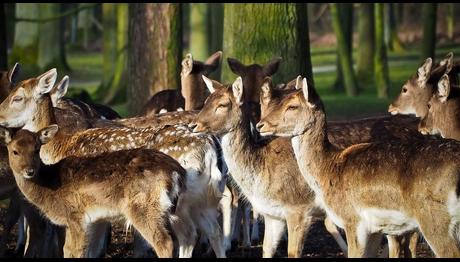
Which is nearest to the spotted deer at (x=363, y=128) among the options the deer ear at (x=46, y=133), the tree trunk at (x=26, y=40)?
the deer ear at (x=46, y=133)

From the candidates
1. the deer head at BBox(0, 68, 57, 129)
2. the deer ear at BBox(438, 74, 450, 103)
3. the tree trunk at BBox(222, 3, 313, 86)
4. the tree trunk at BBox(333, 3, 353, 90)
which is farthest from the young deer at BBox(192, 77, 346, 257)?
the tree trunk at BBox(333, 3, 353, 90)

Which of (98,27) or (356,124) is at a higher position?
(356,124)

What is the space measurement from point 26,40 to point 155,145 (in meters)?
18.7

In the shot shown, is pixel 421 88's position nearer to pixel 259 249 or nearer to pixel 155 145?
pixel 259 249

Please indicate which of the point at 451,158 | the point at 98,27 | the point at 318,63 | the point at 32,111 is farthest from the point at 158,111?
the point at 98,27

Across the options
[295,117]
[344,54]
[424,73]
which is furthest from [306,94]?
[344,54]

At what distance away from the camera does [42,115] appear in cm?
1052

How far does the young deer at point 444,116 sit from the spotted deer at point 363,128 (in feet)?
0.54

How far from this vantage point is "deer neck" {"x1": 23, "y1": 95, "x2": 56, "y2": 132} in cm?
1049

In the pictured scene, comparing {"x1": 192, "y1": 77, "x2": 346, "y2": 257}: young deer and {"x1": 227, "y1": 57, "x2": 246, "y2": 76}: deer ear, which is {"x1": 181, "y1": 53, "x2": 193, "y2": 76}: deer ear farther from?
{"x1": 192, "y1": 77, "x2": 346, "y2": 257}: young deer

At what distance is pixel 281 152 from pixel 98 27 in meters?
43.3

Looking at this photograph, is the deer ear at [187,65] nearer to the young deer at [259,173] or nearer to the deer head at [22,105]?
the deer head at [22,105]

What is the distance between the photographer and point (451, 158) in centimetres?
815

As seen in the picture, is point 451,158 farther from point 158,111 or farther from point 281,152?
point 158,111
